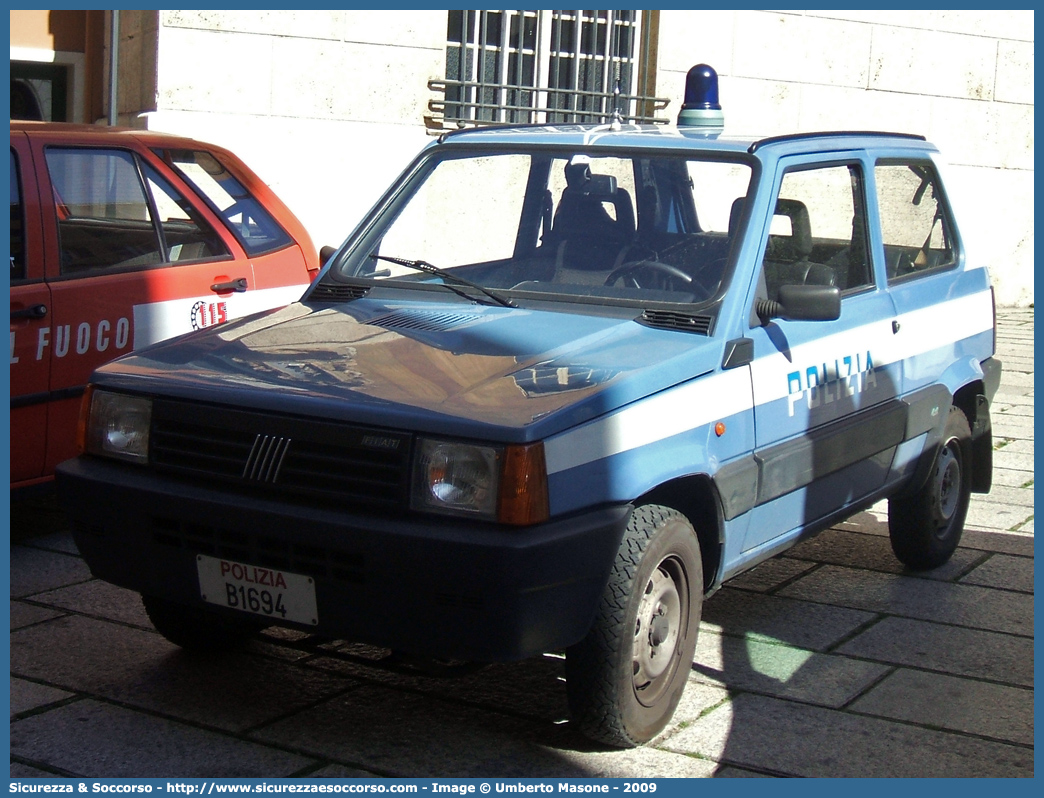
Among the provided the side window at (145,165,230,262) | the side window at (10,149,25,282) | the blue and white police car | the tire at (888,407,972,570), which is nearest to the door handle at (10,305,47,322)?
the side window at (10,149,25,282)

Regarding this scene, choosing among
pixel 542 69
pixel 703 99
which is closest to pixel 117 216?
pixel 703 99

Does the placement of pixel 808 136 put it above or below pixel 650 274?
above

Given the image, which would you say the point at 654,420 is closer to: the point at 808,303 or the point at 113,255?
the point at 808,303

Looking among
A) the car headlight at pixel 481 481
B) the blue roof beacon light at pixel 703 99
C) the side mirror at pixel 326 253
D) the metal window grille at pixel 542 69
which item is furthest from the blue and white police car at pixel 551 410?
the metal window grille at pixel 542 69

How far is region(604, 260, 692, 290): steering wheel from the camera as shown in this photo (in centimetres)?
436

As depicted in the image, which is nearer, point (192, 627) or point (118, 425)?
point (118, 425)

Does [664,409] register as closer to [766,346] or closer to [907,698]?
[766,346]

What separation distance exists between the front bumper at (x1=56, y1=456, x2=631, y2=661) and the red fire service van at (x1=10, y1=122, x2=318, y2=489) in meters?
1.95

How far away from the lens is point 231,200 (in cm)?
656

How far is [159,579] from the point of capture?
12.3 ft

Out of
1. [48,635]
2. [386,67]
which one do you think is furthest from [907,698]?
[386,67]

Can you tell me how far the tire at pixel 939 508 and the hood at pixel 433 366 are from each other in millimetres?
1977

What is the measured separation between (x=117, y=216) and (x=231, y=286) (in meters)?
0.61

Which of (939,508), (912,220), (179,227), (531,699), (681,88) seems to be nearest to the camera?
(531,699)
